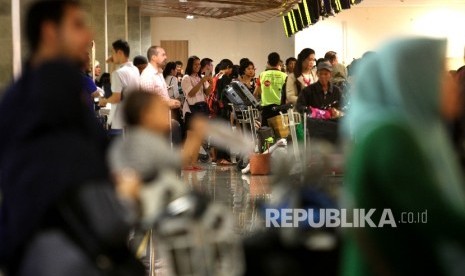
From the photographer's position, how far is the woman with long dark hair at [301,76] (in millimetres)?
13297

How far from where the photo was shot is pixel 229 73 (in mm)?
17797

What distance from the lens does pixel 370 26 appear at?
86.6 feet

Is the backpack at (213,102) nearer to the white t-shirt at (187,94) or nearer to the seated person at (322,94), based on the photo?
the white t-shirt at (187,94)

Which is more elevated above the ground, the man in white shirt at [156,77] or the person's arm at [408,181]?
the man in white shirt at [156,77]

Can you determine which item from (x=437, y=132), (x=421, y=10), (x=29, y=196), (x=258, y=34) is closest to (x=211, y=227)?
(x=29, y=196)

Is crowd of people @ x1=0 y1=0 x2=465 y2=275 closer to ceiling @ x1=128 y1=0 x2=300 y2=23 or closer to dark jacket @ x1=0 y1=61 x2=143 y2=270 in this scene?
dark jacket @ x1=0 y1=61 x2=143 y2=270

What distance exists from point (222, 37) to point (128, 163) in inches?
1381

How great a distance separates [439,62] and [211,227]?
84cm

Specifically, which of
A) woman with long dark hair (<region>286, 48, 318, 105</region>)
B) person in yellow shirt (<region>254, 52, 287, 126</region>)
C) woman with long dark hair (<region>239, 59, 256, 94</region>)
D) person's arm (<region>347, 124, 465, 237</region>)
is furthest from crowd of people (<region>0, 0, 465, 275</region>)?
woman with long dark hair (<region>239, 59, 256, 94</region>)

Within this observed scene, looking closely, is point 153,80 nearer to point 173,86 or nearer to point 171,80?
point 173,86

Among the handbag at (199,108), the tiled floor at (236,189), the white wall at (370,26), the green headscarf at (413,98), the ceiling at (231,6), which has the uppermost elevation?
the ceiling at (231,6)

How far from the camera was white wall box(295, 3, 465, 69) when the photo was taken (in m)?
26.0

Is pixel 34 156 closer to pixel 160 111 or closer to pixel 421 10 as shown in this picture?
pixel 160 111

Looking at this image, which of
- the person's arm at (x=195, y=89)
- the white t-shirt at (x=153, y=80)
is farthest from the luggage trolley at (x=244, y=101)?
the white t-shirt at (x=153, y=80)
